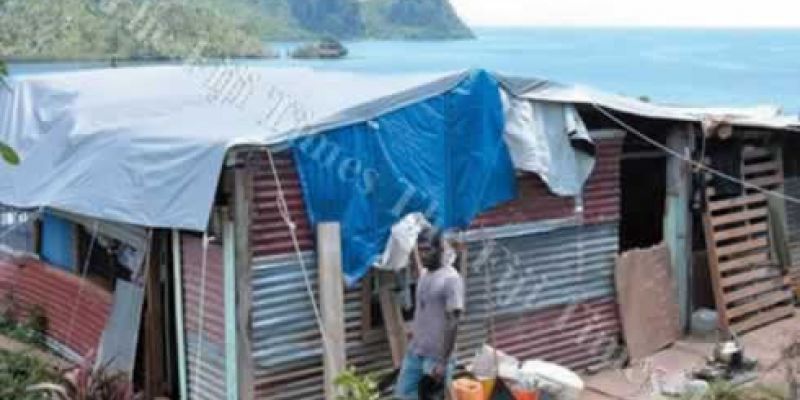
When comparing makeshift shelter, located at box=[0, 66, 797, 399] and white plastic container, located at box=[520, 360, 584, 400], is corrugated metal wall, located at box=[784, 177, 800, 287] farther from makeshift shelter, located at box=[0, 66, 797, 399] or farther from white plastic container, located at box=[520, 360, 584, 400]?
white plastic container, located at box=[520, 360, 584, 400]

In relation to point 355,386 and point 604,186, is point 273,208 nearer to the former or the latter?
point 355,386

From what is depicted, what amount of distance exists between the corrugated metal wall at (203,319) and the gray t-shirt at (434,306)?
150 cm

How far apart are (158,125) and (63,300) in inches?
97.8

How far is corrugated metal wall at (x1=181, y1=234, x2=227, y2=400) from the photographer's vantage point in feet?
26.5

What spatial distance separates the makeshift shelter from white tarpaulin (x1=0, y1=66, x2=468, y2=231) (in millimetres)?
24

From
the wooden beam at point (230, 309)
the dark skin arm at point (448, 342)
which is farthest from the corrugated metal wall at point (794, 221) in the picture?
the wooden beam at point (230, 309)

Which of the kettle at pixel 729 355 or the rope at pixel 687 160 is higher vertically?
the rope at pixel 687 160

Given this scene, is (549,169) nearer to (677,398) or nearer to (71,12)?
(677,398)

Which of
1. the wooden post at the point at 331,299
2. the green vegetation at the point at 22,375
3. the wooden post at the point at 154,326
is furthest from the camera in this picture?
the wooden post at the point at 154,326

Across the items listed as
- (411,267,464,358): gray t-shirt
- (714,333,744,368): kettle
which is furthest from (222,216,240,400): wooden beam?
(714,333,744,368): kettle

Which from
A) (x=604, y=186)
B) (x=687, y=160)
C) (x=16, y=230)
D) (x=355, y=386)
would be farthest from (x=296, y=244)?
(x=16, y=230)

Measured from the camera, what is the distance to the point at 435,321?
779 cm

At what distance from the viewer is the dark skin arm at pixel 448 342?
7705 mm

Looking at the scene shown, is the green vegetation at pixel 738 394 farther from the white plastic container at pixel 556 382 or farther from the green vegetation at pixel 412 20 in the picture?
the green vegetation at pixel 412 20
